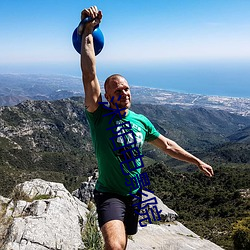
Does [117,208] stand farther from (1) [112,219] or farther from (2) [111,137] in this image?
(2) [111,137]

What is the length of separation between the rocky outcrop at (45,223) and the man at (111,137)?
330 cm

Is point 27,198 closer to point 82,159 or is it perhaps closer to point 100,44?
point 100,44

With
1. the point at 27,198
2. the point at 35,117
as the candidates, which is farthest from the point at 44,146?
the point at 27,198

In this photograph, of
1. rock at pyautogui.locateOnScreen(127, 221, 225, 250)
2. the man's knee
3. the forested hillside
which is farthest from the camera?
the forested hillside

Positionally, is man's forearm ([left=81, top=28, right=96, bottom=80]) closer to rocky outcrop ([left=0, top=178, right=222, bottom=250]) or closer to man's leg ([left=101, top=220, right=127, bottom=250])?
man's leg ([left=101, top=220, right=127, bottom=250])

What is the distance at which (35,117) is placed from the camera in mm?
184500

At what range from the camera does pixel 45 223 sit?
7.24m

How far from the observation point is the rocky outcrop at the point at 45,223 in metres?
6.56

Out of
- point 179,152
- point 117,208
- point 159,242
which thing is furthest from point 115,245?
point 159,242

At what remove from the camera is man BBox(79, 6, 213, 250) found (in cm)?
379

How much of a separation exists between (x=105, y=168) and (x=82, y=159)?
144m

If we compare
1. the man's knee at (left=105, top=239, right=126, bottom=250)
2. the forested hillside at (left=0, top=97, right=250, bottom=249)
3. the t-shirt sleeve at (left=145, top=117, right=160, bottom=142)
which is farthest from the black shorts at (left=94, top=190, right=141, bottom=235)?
the forested hillside at (left=0, top=97, right=250, bottom=249)

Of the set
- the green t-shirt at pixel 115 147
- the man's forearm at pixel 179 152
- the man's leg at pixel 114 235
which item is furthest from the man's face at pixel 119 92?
the man's leg at pixel 114 235

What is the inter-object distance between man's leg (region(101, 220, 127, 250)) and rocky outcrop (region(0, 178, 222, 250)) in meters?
3.49
